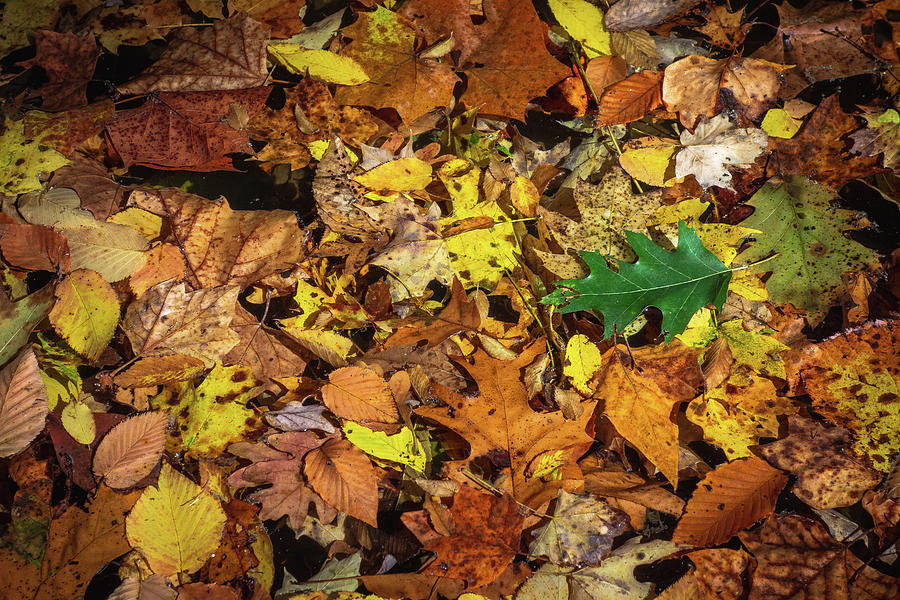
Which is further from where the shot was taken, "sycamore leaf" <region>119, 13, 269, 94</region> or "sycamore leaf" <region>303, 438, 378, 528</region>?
"sycamore leaf" <region>119, 13, 269, 94</region>

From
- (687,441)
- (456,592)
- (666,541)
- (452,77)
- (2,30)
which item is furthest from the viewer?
(2,30)

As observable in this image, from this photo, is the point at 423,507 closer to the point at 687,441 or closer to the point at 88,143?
the point at 687,441

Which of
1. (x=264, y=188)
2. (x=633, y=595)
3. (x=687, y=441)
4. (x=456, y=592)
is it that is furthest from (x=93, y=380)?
(x=687, y=441)

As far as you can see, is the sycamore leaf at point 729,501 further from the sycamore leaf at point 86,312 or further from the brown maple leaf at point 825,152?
the sycamore leaf at point 86,312

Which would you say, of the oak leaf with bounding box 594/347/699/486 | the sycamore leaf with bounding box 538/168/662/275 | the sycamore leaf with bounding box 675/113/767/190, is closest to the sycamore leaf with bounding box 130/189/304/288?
the sycamore leaf with bounding box 538/168/662/275

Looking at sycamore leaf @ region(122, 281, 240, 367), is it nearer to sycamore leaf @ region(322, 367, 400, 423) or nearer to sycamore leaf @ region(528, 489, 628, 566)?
sycamore leaf @ region(322, 367, 400, 423)

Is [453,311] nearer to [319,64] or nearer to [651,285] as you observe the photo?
[651,285]
